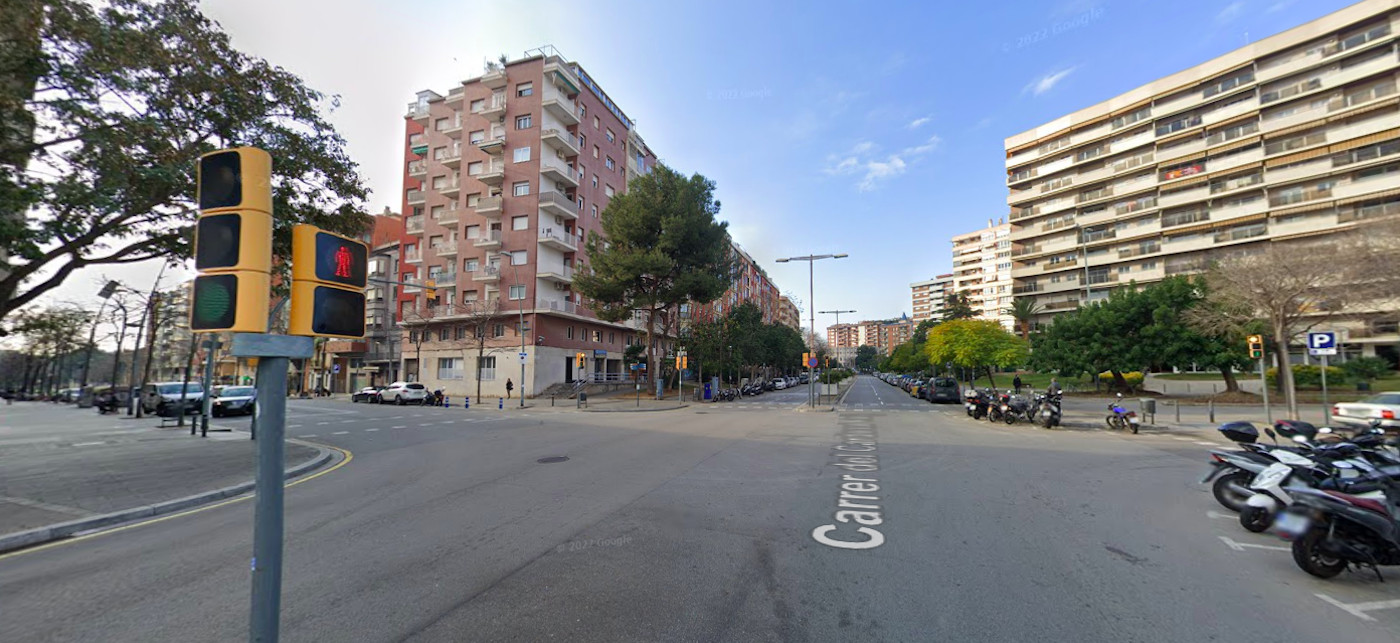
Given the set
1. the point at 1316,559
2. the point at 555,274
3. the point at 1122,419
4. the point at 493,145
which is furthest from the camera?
the point at 493,145

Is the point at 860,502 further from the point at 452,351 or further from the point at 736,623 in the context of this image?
the point at 452,351

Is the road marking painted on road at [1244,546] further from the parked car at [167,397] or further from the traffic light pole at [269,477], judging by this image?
the parked car at [167,397]

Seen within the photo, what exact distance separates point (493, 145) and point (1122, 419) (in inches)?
1712

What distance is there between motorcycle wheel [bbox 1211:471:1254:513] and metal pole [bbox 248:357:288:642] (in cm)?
954

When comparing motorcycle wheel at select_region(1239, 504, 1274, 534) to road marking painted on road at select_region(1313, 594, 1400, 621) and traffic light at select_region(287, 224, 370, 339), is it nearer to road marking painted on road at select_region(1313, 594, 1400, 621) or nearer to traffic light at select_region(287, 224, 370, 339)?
road marking painted on road at select_region(1313, 594, 1400, 621)

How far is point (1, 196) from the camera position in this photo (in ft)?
24.6

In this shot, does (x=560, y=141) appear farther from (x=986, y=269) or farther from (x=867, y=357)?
(x=867, y=357)

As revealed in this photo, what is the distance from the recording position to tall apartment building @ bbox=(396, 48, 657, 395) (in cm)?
4081

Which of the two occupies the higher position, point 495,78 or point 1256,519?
point 495,78

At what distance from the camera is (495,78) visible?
43062mm

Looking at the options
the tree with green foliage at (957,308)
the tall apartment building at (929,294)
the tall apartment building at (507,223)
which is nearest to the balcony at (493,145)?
the tall apartment building at (507,223)

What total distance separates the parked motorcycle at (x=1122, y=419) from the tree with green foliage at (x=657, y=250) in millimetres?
23652

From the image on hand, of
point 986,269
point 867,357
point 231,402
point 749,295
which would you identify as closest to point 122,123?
point 231,402

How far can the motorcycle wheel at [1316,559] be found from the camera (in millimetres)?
4445
